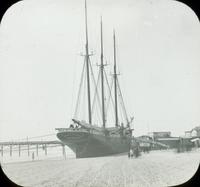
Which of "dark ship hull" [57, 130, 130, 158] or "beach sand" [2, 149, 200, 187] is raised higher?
"beach sand" [2, 149, 200, 187]

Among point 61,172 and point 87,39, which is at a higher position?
point 87,39

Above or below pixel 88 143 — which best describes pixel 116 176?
above

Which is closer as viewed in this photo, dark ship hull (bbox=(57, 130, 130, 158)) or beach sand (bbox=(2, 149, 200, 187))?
beach sand (bbox=(2, 149, 200, 187))

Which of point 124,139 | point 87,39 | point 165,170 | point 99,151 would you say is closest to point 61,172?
point 165,170

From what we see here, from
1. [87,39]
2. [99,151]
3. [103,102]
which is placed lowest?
[99,151]

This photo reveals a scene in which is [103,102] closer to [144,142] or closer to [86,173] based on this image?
[144,142]

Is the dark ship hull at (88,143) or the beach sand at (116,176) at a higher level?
the beach sand at (116,176)

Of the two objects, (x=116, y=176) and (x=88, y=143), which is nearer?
(x=116, y=176)

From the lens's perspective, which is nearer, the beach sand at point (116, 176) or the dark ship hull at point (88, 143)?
the beach sand at point (116, 176)
